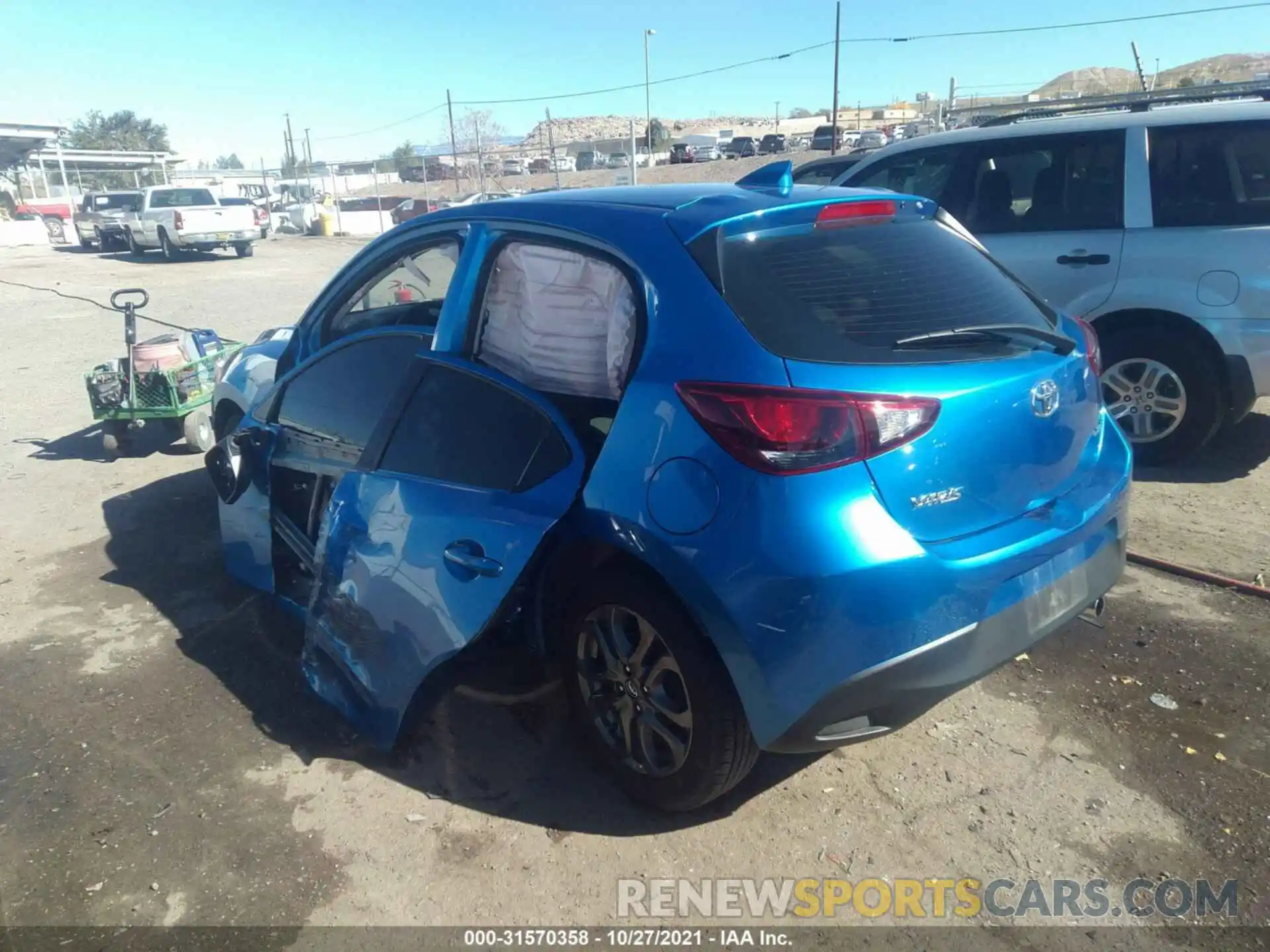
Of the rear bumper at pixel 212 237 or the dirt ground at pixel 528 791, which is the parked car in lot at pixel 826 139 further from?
the dirt ground at pixel 528 791

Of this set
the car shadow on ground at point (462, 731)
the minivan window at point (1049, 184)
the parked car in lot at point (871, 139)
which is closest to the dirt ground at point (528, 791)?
the car shadow on ground at point (462, 731)

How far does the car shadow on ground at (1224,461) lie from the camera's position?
208 inches

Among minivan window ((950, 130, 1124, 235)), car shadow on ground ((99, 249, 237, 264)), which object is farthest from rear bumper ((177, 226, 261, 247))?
minivan window ((950, 130, 1124, 235))

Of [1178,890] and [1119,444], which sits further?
[1119,444]

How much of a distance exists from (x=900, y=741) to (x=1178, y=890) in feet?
2.91

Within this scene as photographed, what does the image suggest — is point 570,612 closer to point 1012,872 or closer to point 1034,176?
point 1012,872

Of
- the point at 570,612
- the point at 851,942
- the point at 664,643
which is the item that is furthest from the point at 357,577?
the point at 851,942

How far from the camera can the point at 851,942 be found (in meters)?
2.34

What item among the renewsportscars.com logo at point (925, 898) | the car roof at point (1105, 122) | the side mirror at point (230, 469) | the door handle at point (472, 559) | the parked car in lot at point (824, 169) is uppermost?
the car roof at point (1105, 122)

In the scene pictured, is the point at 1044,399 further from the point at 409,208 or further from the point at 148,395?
the point at 409,208

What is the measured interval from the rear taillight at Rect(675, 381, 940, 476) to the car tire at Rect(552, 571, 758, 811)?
1.64 ft

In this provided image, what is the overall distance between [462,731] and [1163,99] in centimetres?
567

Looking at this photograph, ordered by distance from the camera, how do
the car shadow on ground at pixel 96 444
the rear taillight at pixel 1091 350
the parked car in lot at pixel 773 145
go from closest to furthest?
the rear taillight at pixel 1091 350, the car shadow on ground at pixel 96 444, the parked car in lot at pixel 773 145

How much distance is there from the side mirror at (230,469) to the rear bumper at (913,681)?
109 inches
